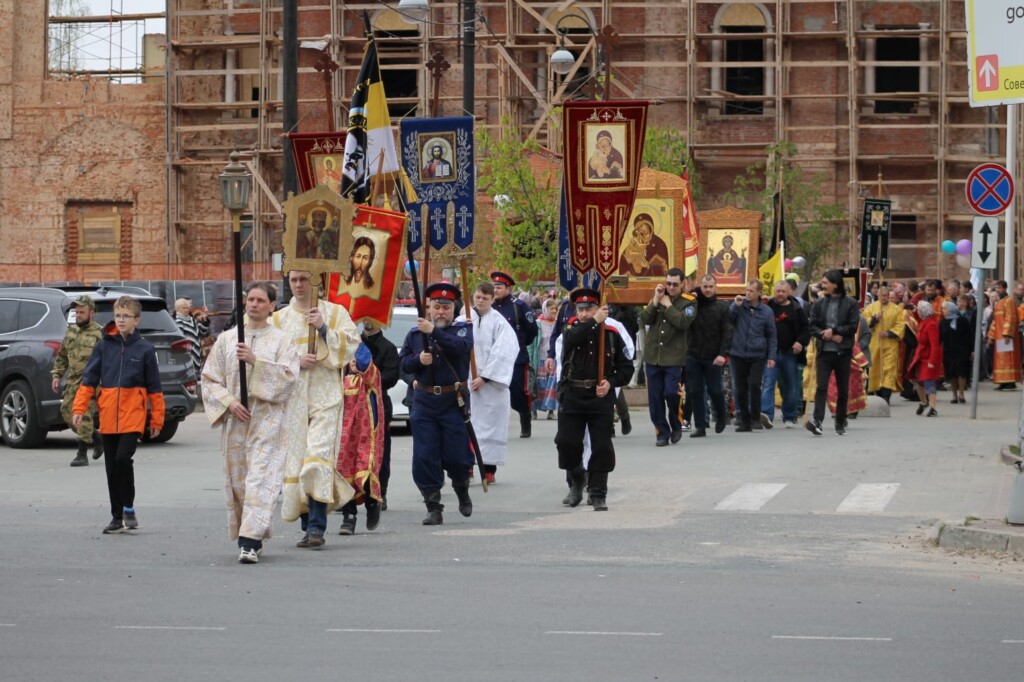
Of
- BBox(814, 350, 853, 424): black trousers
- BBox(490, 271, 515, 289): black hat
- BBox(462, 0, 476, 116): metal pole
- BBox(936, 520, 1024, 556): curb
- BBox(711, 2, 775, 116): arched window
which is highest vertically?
BBox(711, 2, 775, 116): arched window

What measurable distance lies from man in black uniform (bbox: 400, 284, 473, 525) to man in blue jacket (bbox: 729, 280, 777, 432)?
29.1ft

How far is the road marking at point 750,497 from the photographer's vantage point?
14.6 metres

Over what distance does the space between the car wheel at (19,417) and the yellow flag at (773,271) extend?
1129 centimetres

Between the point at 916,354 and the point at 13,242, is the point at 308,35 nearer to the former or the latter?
the point at 13,242

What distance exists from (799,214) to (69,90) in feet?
58.1

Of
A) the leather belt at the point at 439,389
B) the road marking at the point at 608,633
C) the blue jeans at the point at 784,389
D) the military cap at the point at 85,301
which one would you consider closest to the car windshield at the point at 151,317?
the military cap at the point at 85,301

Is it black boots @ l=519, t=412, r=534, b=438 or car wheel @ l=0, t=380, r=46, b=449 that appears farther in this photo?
black boots @ l=519, t=412, r=534, b=438

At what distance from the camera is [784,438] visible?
69.7 ft

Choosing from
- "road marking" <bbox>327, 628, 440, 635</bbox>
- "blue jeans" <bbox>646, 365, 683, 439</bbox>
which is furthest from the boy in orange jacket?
"blue jeans" <bbox>646, 365, 683, 439</bbox>

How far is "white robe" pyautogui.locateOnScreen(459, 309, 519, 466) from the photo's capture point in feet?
53.1

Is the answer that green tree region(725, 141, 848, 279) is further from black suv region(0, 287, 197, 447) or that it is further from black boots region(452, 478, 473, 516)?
black boots region(452, 478, 473, 516)

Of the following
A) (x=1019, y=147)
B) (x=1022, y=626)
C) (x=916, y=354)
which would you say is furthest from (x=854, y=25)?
(x=1022, y=626)

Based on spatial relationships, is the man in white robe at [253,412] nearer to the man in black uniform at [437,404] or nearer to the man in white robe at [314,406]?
the man in white robe at [314,406]

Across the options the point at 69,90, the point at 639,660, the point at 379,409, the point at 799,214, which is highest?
the point at 69,90
